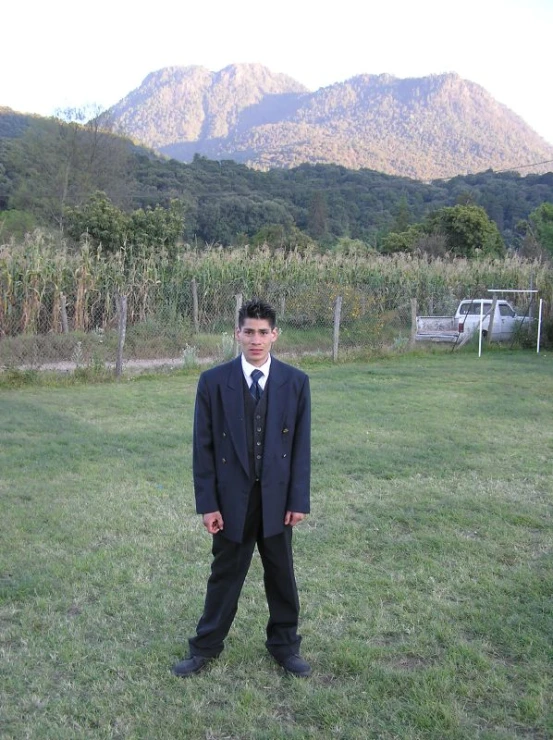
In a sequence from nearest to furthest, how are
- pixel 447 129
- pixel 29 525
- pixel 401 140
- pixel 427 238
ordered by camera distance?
pixel 29 525 → pixel 427 238 → pixel 401 140 → pixel 447 129

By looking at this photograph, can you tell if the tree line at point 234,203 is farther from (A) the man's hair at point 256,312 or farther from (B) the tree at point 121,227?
(A) the man's hair at point 256,312

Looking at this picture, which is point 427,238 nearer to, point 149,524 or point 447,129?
point 149,524

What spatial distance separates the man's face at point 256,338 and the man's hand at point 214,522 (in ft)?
2.38

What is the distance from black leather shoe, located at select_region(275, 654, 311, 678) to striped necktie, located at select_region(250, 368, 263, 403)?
4.20ft

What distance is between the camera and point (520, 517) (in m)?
5.58

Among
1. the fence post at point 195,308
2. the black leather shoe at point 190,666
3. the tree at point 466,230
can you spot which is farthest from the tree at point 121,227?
the black leather shoe at point 190,666

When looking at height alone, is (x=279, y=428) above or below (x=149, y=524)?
above

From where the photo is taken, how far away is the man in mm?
3281

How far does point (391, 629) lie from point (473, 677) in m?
0.57

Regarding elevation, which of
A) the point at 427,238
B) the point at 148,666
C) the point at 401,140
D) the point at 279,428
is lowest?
the point at 148,666

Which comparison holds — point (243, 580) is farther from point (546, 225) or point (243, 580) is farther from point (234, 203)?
point (234, 203)

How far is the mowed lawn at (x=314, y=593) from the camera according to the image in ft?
10.2

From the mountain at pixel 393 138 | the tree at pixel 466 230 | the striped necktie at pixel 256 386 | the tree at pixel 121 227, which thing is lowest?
the striped necktie at pixel 256 386

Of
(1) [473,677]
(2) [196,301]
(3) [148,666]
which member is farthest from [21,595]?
(2) [196,301]
